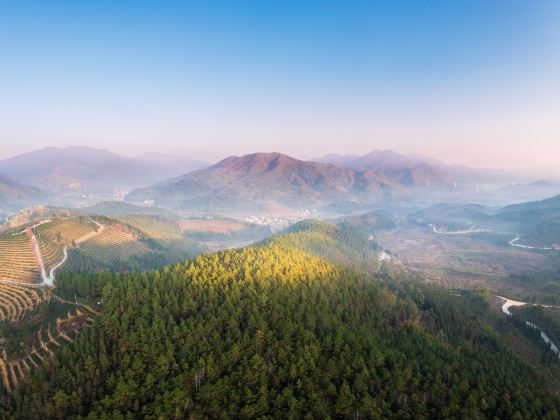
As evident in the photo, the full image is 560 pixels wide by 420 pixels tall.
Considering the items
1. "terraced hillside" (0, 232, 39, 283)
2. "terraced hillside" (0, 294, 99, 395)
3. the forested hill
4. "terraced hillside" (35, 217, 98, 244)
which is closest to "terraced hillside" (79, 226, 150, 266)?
"terraced hillside" (35, 217, 98, 244)

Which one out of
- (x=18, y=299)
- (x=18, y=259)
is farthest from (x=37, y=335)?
(x=18, y=259)

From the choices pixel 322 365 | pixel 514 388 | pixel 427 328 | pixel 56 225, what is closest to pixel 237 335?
pixel 322 365

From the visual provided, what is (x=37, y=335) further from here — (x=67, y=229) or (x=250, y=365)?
(x=67, y=229)

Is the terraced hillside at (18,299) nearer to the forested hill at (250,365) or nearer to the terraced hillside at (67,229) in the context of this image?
the forested hill at (250,365)

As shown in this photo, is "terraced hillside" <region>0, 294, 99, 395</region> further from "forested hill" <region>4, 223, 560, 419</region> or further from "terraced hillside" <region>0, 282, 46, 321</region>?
"forested hill" <region>4, 223, 560, 419</region>

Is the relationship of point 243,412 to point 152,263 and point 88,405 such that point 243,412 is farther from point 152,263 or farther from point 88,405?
point 152,263
